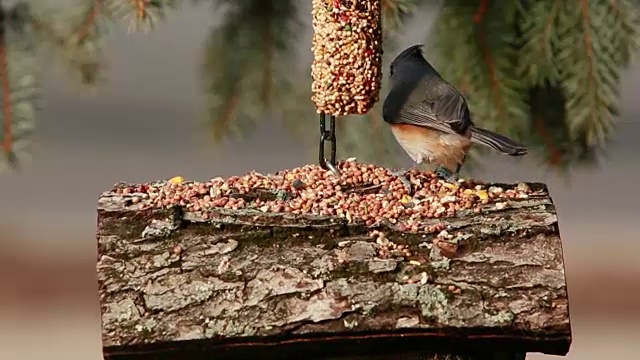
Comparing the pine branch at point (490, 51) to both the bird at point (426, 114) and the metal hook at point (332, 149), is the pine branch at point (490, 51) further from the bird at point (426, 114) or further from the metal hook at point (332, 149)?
the metal hook at point (332, 149)

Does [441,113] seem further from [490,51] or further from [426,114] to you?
[490,51]

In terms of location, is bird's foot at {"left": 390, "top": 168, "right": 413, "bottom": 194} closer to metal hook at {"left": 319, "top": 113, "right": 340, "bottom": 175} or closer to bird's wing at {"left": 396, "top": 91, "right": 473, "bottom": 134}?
metal hook at {"left": 319, "top": 113, "right": 340, "bottom": 175}

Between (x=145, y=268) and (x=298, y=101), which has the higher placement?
(x=298, y=101)

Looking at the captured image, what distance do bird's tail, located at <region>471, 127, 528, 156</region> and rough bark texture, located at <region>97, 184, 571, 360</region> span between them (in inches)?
15.5

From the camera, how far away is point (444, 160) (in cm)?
237

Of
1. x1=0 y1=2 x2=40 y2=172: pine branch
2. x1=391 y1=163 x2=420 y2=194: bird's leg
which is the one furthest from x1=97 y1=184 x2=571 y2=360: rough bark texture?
x1=0 y1=2 x2=40 y2=172: pine branch

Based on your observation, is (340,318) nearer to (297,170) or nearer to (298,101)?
(297,170)

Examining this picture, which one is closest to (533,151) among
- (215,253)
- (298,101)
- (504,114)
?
(504,114)

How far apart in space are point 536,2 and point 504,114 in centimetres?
21

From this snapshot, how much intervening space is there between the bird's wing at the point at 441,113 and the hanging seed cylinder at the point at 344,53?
1.03ft

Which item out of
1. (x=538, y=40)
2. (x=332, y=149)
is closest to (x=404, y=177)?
(x=332, y=149)

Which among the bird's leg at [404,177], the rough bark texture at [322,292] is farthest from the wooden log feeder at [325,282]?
the bird's leg at [404,177]

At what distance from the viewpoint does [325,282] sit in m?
1.59

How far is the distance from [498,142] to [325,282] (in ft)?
2.06
